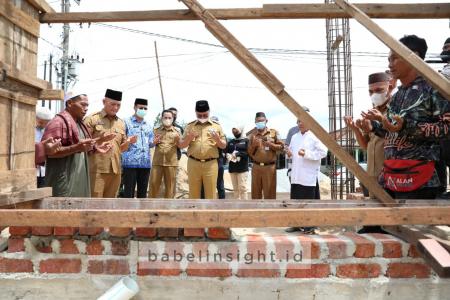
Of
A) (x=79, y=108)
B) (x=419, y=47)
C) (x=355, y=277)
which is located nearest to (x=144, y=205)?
(x=355, y=277)

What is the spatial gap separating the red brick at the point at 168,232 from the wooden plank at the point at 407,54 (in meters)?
1.48

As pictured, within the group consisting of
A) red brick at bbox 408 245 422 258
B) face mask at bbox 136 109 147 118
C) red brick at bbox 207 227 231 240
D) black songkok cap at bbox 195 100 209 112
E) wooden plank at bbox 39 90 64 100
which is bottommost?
red brick at bbox 408 245 422 258

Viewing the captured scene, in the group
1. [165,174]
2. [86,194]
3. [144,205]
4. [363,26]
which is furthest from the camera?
[165,174]

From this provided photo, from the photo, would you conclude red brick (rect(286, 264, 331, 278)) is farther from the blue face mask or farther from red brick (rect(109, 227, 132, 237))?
the blue face mask

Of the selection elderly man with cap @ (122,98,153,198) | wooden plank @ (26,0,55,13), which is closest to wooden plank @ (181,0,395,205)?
wooden plank @ (26,0,55,13)

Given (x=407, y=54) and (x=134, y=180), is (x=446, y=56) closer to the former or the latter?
(x=407, y=54)

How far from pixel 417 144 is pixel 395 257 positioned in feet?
2.53

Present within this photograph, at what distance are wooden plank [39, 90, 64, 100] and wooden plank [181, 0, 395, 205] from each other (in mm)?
1030

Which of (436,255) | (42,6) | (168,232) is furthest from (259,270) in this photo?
(42,6)

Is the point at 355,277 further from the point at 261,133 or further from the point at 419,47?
the point at 261,133

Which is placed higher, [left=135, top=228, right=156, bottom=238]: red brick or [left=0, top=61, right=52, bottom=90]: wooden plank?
[left=0, top=61, right=52, bottom=90]: wooden plank

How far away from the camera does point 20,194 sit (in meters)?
2.45

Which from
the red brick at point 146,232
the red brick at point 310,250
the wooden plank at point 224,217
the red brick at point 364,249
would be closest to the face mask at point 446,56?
the wooden plank at point 224,217

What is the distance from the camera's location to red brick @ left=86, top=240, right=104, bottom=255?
216 cm
